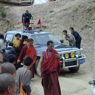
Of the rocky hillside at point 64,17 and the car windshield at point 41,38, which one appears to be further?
the rocky hillside at point 64,17

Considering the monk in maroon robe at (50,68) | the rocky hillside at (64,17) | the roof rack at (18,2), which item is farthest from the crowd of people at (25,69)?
the roof rack at (18,2)

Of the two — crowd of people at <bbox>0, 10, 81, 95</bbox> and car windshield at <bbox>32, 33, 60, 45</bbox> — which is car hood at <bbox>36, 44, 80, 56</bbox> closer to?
car windshield at <bbox>32, 33, 60, 45</bbox>

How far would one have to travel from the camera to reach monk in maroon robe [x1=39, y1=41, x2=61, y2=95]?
35.3 feet

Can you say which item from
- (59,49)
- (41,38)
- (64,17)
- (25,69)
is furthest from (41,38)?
(64,17)

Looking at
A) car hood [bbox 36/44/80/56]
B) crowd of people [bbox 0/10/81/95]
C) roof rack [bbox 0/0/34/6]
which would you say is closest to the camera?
crowd of people [bbox 0/10/81/95]

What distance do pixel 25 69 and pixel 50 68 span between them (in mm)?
2907

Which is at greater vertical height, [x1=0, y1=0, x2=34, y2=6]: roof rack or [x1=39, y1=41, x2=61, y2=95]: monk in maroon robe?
[x1=0, y1=0, x2=34, y2=6]: roof rack

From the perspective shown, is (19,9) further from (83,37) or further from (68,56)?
(68,56)

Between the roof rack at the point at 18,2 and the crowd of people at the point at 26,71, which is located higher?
the roof rack at the point at 18,2

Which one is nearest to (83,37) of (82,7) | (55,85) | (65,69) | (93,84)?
(82,7)

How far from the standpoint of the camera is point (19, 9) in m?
34.7

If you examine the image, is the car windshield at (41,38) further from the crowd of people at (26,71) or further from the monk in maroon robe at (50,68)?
the monk in maroon robe at (50,68)

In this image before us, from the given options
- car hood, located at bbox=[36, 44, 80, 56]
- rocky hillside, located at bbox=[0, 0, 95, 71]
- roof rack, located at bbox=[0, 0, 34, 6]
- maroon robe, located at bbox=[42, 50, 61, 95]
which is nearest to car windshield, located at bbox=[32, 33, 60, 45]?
car hood, located at bbox=[36, 44, 80, 56]

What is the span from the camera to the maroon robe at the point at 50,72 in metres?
10.8
